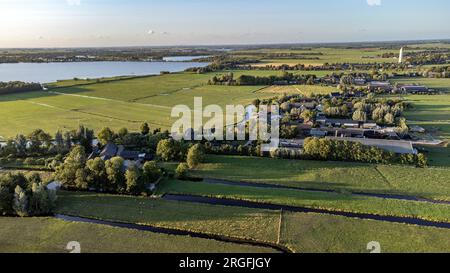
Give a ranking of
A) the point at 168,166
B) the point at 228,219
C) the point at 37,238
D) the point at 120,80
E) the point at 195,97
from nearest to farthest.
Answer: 1. the point at 37,238
2. the point at 228,219
3. the point at 168,166
4. the point at 195,97
5. the point at 120,80

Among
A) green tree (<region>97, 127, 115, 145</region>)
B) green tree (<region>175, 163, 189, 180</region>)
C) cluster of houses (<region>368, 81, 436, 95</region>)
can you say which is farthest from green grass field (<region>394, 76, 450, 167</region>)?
green tree (<region>97, 127, 115, 145</region>)

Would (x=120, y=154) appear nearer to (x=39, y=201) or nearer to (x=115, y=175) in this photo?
(x=115, y=175)

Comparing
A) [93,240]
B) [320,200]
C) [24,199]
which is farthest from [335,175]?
[24,199]

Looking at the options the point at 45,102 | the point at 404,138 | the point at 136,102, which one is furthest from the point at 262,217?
the point at 45,102

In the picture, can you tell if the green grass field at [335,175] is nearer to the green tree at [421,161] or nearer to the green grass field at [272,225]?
the green tree at [421,161]

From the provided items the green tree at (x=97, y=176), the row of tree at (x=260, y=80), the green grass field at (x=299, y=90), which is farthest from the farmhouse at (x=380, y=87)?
the green tree at (x=97, y=176)

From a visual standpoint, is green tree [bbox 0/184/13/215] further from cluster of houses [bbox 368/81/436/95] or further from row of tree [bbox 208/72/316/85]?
cluster of houses [bbox 368/81/436/95]
